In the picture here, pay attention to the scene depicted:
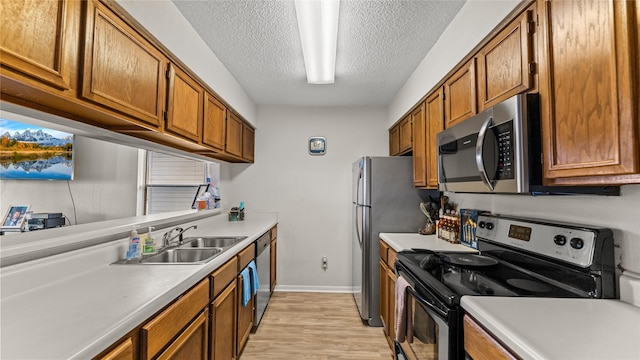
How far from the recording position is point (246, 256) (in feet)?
7.21

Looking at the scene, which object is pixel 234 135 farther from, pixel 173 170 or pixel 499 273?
pixel 499 273

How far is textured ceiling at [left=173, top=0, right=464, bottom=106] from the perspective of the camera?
5.68 ft

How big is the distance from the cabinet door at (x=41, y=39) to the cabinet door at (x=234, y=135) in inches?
65.8

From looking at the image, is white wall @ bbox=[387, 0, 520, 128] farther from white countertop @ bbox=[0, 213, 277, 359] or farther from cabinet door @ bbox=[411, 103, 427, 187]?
white countertop @ bbox=[0, 213, 277, 359]

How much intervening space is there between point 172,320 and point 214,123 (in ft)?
5.56

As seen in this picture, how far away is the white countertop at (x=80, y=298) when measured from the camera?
28.8 inches

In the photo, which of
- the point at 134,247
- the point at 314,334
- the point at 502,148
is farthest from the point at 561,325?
the point at 314,334

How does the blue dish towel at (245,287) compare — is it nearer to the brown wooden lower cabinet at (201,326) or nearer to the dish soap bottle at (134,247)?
the brown wooden lower cabinet at (201,326)

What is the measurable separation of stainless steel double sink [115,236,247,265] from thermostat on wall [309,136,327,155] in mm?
1746

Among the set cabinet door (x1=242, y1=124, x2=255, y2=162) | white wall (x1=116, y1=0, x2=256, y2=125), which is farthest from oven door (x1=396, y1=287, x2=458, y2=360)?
cabinet door (x1=242, y1=124, x2=255, y2=162)

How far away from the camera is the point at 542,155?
1.10 metres

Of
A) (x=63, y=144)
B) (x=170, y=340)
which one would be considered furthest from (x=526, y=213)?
(x=63, y=144)

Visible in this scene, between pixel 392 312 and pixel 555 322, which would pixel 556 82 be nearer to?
pixel 555 322

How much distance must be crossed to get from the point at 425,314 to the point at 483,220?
792 mm
